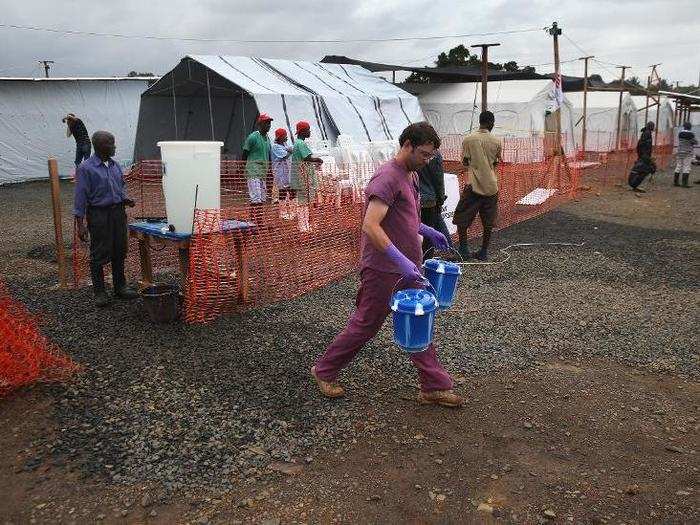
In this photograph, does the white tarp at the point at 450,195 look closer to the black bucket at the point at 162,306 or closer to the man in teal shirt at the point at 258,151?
the man in teal shirt at the point at 258,151

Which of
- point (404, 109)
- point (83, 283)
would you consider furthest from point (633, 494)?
point (404, 109)

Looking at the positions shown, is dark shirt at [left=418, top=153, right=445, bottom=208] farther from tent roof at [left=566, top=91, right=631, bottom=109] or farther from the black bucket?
tent roof at [left=566, top=91, right=631, bottom=109]

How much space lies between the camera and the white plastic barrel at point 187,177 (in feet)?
17.7

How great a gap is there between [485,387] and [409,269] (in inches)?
53.4

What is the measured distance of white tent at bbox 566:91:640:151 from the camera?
89.7 ft

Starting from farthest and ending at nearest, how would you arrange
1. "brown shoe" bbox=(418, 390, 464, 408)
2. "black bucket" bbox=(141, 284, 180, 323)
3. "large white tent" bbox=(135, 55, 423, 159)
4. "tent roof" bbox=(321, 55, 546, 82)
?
"tent roof" bbox=(321, 55, 546, 82), "large white tent" bbox=(135, 55, 423, 159), "black bucket" bbox=(141, 284, 180, 323), "brown shoe" bbox=(418, 390, 464, 408)

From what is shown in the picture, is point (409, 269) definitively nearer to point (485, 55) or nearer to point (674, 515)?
point (674, 515)

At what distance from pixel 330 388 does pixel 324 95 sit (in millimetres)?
12644

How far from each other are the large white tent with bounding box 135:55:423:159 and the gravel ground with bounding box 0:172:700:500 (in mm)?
8311

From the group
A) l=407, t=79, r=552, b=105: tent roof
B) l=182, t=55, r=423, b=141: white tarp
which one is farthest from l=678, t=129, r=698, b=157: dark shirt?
l=182, t=55, r=423, b=141: white tarp

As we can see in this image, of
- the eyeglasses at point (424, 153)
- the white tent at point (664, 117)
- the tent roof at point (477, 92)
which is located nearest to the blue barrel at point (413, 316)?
the eyeglasses at point (424, 153)

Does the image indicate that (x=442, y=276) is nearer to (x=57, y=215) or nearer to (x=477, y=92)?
(x=57, y=215)

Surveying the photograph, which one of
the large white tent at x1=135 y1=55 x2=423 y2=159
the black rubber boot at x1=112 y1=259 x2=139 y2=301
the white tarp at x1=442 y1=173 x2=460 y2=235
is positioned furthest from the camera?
the large white tent at x1=135 y1=55 x2=423 y2=159

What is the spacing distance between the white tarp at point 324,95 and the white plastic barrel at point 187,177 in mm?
8808
